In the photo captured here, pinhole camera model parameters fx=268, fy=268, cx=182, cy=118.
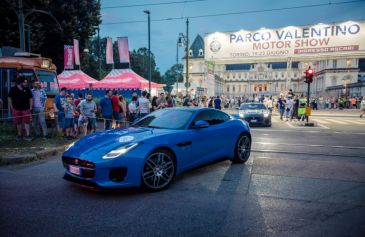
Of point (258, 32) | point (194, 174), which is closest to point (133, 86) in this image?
point (258, 32)

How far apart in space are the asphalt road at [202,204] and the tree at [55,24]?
14.8m

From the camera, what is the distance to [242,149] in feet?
21.8

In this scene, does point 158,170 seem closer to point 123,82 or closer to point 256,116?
point 256,116

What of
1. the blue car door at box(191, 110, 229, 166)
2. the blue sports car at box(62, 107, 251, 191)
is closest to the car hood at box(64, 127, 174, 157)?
the blue sports car at box(62, 107, 251, 191)

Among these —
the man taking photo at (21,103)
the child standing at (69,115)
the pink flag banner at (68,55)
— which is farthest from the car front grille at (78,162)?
the pink flag banner at (68,55)

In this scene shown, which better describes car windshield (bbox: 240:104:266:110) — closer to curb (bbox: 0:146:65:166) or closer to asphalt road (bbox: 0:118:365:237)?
asphalt road (bbox: 0:118:365:237)

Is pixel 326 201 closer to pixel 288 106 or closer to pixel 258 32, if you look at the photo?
pixel 288 106

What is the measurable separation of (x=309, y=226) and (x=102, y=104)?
29.0ft

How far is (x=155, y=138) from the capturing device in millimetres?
4598

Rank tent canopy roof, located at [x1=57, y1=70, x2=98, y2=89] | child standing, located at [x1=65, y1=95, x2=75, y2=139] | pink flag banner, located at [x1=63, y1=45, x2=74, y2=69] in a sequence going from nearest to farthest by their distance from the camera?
child standing, located at [x1=65, y1=95, x2=75, y2=139]
pink flag banner, located at [x1=63, y1=45, x2=74, y2=69]
tent canopy roof, located at [x1=57, y1=70, x2=98, y2=89]

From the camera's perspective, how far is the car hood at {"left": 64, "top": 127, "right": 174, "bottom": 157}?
169 inches

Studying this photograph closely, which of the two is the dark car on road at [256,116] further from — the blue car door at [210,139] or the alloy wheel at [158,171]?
the alloy wheel at [158,171]

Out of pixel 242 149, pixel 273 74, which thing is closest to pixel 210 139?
pixel 242 149

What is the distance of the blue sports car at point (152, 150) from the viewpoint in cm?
412
